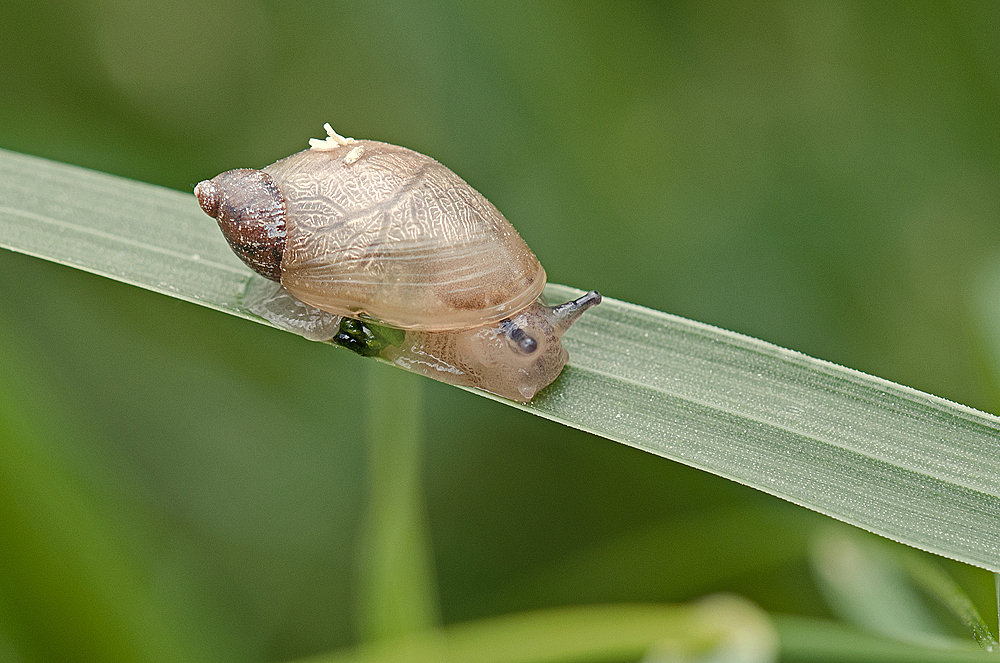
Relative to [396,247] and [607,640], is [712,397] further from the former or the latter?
[396,247]

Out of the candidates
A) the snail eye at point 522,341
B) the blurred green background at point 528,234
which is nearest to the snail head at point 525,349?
the snail eye at point 522,341

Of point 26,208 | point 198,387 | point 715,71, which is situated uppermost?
point 715,71

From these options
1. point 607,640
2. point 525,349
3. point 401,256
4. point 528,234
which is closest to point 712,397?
point 525,349

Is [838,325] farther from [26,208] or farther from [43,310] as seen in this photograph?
[43,310]

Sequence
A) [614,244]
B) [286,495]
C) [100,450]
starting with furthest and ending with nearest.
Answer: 1. [614,244]
2. [286,495]
3. [100,450]

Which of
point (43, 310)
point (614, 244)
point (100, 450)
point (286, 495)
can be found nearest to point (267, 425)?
point (286, 495)

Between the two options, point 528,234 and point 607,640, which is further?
point 528,234
